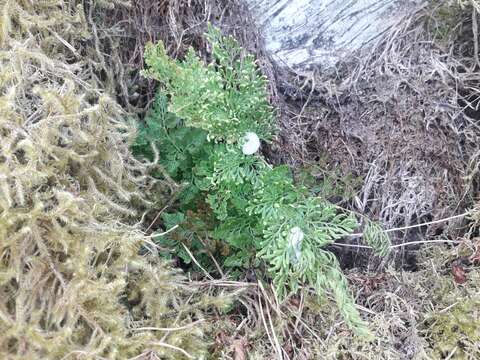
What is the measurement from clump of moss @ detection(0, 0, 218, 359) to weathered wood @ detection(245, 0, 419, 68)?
53 centimetres

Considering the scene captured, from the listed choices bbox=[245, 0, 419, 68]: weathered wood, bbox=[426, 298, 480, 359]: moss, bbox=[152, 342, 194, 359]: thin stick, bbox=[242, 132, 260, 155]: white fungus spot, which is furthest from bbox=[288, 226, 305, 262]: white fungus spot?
bbox=[245, 0, 419, 68]: weathered wood

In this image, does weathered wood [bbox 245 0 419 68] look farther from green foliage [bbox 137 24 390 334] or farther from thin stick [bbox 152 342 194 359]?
thin stick [bbox 152 342 194 359]

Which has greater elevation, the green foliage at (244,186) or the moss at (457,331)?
the green foliage at (244,186)

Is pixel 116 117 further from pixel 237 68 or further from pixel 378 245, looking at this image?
pixel 378 245

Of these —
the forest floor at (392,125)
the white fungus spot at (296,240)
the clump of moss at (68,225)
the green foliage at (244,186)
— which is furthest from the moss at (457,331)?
the clump of moss at (68,225)

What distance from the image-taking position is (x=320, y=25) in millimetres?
1584

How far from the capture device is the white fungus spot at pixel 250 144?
1396 millimetres

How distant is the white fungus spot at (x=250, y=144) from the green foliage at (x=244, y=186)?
0.04 feet

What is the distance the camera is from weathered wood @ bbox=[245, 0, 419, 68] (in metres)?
1.57

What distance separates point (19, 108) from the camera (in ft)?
4.29

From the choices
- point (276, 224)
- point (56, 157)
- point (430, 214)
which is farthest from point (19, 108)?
point (430, 214)

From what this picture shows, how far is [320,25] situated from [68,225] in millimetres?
929

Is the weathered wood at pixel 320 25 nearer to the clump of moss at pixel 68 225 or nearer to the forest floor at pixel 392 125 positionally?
the forest floor at pixel 392 125

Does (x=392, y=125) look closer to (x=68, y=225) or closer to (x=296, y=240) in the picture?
(x=296, y=240)
